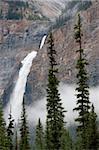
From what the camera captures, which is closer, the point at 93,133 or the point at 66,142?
the point at 93,133

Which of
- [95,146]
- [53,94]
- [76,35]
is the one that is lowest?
[95,146]

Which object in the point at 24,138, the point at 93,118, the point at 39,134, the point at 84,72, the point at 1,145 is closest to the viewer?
the point at 84,72

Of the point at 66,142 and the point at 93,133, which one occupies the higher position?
the point at 66,142

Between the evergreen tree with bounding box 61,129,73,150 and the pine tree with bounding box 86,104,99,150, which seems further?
the evergreen tree with bounding box 61,129,73,150

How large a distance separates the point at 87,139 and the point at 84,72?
12.7m

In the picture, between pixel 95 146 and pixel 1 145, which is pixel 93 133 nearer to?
pixel 95 146

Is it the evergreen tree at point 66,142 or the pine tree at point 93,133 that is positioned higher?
the evergreen tree at point 66,142

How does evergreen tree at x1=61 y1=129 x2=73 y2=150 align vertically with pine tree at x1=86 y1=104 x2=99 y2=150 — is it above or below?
above

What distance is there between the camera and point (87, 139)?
3543 inches

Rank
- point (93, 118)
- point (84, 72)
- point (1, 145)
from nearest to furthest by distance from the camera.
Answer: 1. point (84, 72)
2. point (93, 118)
3. point (1, 145)

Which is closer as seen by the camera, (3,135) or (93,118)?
(93,118)

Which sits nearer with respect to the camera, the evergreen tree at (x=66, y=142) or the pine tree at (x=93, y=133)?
the pine tree at (x=93, y=133)

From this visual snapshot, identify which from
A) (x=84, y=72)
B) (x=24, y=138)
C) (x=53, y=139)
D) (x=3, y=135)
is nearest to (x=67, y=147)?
(x=24, y=138)

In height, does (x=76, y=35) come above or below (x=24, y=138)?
above
